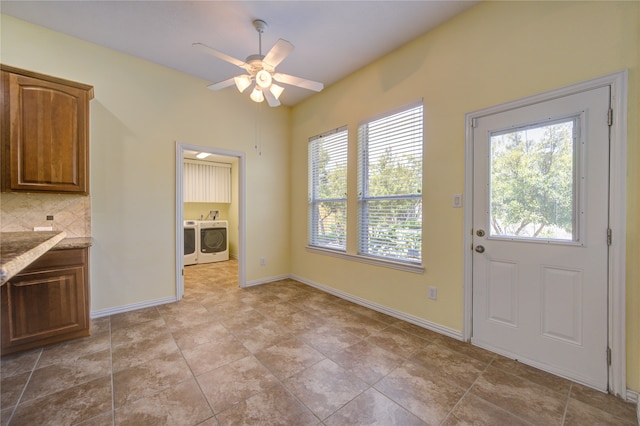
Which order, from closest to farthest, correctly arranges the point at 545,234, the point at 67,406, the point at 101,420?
the point at 101,420, the point at 67,406, the point at 545,234

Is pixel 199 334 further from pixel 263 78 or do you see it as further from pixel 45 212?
pixel 263 78

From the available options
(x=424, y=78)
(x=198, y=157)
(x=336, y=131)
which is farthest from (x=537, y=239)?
(x=198, y=157)

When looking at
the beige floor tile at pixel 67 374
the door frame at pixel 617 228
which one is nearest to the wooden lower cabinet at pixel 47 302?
the beige floor tile at pixel 67 374

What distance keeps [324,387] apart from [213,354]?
1.01 meters

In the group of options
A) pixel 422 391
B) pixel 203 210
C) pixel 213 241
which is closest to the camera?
pixel 422 391

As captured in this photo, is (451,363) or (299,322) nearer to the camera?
(451,363)

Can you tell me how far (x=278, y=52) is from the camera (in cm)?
206

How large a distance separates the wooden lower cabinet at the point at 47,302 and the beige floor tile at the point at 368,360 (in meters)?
2.40

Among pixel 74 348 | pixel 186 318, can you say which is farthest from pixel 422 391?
pixel 74 348

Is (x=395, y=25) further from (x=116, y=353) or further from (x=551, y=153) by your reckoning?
(x=116, y=353)

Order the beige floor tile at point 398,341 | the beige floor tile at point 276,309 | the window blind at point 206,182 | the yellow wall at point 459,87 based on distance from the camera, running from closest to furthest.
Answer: the yellow wall at point 459,87 → the beige floor tile at point 398,341 → the beige floor tile at point 276,309 → the window blind at point 206,182

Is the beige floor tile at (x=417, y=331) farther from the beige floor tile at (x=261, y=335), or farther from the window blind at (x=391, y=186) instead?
the beige floor tile at (x=261, y=335)

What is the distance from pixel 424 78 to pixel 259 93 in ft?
5.52

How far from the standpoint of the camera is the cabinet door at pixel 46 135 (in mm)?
2289
